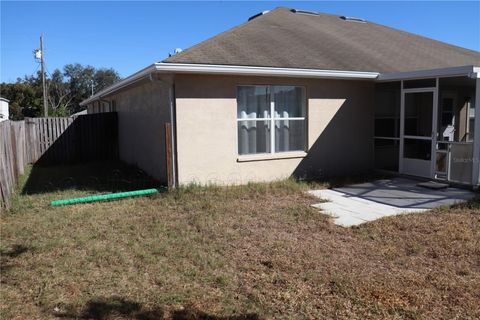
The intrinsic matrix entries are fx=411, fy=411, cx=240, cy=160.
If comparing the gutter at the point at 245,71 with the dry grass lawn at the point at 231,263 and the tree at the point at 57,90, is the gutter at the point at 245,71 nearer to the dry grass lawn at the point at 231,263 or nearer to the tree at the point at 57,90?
the dry grass lawn at the point at 231,263

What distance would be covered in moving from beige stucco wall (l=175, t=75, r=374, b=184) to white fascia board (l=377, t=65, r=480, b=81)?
913 mm

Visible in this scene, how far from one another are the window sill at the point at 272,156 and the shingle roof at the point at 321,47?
7.11 feet

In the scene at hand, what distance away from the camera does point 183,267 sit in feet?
16.2

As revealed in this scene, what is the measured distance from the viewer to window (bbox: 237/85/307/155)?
987cm

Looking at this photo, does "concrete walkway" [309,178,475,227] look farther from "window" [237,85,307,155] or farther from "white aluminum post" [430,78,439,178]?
"window" [237,85,307,155]

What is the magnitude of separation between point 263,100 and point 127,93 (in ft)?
20.8

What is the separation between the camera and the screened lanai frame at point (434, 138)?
901 centimetres

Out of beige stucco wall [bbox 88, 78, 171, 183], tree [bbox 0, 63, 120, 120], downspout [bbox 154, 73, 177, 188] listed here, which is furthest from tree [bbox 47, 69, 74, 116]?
downspout [bbox 154, 73, 177, 188]

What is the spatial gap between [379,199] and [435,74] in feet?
11.0

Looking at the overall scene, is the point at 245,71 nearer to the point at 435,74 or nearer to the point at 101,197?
the point at 101,197

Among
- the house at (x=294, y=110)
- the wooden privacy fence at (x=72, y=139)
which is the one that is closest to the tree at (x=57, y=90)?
the wooden privacy fence at (x=72, y=139)

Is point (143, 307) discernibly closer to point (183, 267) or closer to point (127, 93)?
point (183, 267)

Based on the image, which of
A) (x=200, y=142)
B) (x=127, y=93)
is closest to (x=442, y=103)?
(x=200, y=142)

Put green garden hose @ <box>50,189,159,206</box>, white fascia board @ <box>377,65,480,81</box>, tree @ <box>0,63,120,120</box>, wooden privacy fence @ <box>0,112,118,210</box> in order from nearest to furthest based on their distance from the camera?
green garden hose @ <box>50,189,159,206</box>, white fascia board @ <box>377,65,480,81</box>, wooden privacy fence @ <box>0,112,118,210</box>, tree @ <box>0,63,120,120</box>
